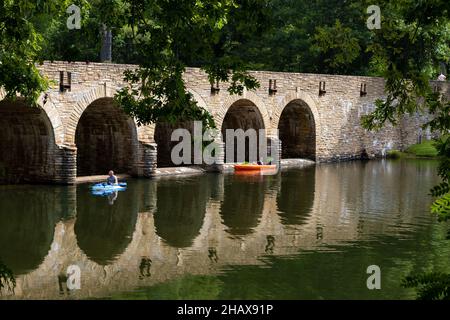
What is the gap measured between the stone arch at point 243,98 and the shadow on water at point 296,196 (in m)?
2.95

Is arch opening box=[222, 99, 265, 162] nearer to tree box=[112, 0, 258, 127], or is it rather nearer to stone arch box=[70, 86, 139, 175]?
stone arch box=[70, 86, 139, 175]

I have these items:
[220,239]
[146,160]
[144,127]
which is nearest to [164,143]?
[144,127]

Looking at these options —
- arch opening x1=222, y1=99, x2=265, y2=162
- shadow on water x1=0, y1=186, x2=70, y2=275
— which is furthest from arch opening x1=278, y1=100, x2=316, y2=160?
shadow on water x1=0, y1=186, x2=70, y2=275

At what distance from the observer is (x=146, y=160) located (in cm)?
2917

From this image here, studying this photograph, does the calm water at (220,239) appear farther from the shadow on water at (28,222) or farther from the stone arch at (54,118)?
the stone arch at (54,118)

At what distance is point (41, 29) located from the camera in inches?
1423

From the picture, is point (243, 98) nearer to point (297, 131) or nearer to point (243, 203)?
point (297, 131)

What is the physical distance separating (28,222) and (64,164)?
6740 mm

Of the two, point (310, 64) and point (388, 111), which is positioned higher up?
point (310, 64)

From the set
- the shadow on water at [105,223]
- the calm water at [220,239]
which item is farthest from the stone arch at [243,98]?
the shadow on water at [105,223]

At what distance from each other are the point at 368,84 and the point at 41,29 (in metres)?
16.5

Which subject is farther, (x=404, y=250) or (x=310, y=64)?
(x=310, y=64)

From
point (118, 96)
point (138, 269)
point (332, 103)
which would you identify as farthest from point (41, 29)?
point (118, 96)
